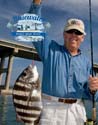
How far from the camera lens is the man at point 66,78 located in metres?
5.79

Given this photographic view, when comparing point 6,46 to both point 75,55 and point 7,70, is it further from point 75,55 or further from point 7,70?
point 75,55

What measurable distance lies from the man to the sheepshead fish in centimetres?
79

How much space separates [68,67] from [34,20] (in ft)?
2.86

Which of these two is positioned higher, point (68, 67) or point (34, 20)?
point (34, 20)

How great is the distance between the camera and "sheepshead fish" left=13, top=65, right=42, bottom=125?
4.93 metres

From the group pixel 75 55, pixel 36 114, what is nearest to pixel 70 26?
pixel 75 55

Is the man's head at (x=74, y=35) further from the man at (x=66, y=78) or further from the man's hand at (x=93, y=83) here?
the man's hand at (x=93, y=83)

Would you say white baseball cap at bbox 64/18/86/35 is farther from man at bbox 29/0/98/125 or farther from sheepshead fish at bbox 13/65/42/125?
sheepshead fish at bbox 13/65/42/125

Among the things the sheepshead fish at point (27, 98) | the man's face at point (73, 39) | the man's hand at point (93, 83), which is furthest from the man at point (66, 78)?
the sheepshead fish at point (27, 98)

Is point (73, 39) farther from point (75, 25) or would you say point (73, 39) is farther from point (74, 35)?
point (75, 25)

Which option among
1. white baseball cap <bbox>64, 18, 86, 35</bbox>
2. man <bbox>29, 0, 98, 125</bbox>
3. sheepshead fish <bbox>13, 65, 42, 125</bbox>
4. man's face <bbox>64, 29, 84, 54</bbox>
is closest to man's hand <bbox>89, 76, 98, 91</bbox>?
man <bbox>29, 0, 98, 125</bbox>

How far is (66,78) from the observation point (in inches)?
230

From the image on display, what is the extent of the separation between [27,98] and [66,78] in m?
1.08

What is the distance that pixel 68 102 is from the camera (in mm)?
5895
